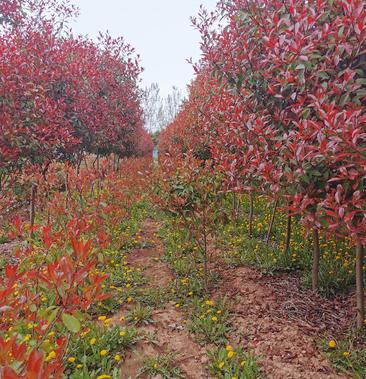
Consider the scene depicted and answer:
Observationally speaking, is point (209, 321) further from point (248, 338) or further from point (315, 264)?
point (315, 264)

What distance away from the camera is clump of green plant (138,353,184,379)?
2.75 metres

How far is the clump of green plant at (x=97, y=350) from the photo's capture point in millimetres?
2713

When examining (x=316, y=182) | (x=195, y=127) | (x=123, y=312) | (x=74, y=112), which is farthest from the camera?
(x=195, y=127)

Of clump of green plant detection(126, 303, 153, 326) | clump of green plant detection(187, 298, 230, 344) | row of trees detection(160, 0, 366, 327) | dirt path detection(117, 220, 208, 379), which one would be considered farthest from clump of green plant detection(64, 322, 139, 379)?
row of trees detection(160, 0, 366, 327)

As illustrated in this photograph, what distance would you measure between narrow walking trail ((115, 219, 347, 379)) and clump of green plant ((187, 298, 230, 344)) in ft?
0.26

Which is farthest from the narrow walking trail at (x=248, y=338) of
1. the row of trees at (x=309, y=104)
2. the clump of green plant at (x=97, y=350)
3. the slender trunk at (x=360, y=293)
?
the row of trees at (x=309, y=104)

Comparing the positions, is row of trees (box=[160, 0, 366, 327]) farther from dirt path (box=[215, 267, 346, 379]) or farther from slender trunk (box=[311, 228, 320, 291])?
dirt path (box=[215, 267, 346, 379])

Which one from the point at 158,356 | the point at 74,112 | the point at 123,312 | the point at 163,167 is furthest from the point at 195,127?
the point at 158,356

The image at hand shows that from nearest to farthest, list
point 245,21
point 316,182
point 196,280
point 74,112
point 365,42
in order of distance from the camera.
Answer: point 365,42
point 316,182
point 245,21
point 196,280
point 74,112

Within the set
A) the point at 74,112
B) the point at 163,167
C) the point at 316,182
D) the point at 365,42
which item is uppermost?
the point at 74,112

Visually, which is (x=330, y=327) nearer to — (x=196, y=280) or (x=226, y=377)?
(x=226, y=377)

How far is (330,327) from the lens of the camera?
124 inches

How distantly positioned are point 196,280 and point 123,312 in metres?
1.02

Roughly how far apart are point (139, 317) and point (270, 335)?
138cm
